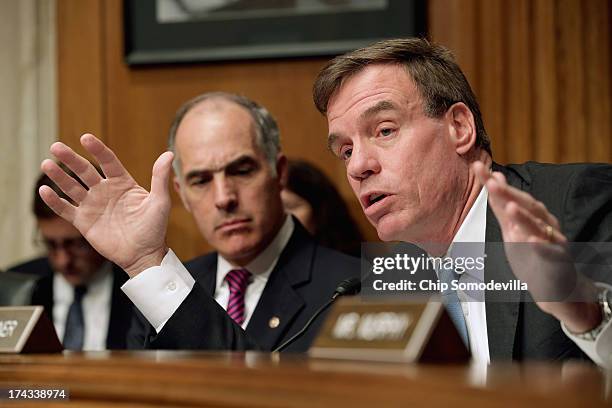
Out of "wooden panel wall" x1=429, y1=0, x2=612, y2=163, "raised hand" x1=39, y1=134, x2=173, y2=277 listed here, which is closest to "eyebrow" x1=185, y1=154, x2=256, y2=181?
"raised hand" x1=39, y1=134, x2=173, y2=277

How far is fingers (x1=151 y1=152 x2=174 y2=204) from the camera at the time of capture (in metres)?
2.21

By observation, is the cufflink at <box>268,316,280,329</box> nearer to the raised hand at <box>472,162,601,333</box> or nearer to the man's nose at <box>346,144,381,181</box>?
the man's nose at <box>346,144,381,181</box>

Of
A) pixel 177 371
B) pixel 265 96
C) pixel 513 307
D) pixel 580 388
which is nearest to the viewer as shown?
pixel 580 388

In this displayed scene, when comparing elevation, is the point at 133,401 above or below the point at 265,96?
below

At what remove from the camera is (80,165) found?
7.18ft

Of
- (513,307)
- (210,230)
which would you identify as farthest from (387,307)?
(210,230)

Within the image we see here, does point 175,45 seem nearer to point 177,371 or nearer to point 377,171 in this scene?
point 377,171

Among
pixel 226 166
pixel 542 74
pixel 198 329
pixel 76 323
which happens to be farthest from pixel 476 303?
pixel 76 323

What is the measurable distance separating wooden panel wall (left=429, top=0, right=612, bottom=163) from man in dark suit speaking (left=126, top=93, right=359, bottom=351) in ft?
3.62

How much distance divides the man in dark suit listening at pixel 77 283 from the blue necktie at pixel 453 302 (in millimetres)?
2083

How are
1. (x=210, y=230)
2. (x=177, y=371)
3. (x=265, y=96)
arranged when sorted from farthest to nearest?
1. (x=265, y=96)
2. (x=210, y=230)
3. (x=177, y=371)

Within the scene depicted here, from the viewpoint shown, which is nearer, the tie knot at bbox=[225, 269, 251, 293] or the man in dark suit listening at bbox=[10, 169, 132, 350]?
the tie knot at bbox=[225, 269, 251, 293]

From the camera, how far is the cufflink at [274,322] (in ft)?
9.86

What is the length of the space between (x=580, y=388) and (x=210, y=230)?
7.51ft
